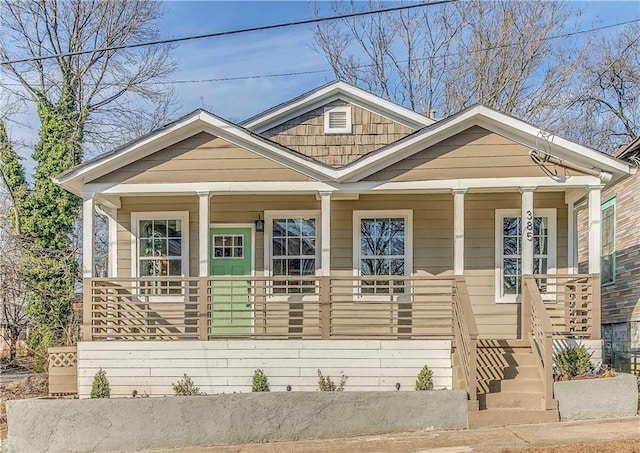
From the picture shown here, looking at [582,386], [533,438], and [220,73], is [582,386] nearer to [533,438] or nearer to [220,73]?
[533,438]

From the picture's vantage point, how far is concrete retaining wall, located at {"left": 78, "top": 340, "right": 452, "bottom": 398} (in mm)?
8672

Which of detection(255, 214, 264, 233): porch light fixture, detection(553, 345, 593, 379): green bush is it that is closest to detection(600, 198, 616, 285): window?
detection(553, 345, 593, 379): green bush

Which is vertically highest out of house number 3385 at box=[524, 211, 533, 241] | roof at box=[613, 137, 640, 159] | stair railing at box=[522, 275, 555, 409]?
roof at box=[613, 137, 640, 159]

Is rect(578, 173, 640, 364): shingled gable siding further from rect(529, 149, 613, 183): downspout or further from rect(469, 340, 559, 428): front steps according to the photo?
rect(469, 340, 559, 428): front steps

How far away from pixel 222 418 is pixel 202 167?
13.3 feet

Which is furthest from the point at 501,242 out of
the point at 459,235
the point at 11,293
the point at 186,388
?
the point at 11,293

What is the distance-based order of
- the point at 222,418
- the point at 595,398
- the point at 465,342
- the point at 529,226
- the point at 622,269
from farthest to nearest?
the point at 622,269
the point at 529,226
the point at 465,342
the point at 595,398
the point at 222,418

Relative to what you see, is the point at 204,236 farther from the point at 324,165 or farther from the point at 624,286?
the point at 624,286

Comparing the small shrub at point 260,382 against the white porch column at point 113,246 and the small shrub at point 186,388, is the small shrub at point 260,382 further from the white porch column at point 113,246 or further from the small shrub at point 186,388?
the white porch column at point 113,246

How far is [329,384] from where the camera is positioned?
8.58 meters

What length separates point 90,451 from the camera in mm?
7262

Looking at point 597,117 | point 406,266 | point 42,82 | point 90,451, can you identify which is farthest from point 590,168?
point 42,82

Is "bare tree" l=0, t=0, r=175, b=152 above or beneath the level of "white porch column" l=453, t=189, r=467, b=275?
above

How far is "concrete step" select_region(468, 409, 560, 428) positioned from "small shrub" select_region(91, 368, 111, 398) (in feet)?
17.5
